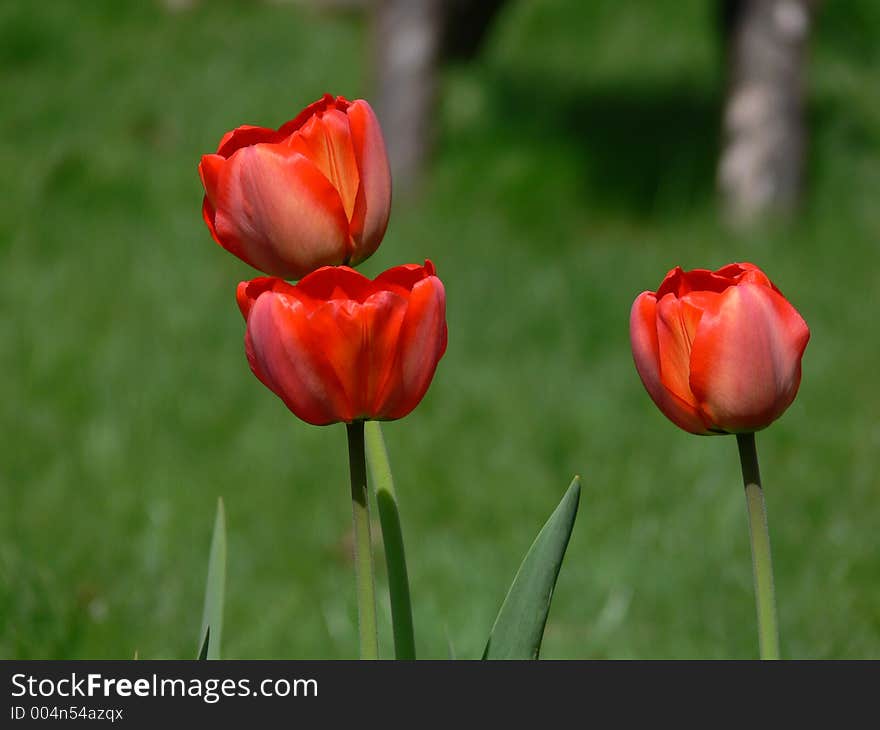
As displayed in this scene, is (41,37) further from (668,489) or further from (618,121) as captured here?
(668,489)

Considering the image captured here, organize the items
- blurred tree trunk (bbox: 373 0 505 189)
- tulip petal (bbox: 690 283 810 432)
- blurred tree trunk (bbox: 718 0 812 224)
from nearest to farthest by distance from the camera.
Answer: tulip petal (bbox: 690 283 810 432), blurred tree trunk (bbox: 718 0 812 224), blurred tree trunk (bbox: 373 0 505 189)

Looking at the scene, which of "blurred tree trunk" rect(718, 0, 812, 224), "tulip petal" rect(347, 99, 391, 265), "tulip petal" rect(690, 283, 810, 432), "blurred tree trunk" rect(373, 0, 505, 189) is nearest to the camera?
"tulip petal" rect(690, 283, 810, 432)

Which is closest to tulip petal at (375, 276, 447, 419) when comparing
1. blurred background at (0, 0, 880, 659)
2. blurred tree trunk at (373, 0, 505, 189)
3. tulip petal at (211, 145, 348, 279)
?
tulip petal at (211, 145, 348, 279)

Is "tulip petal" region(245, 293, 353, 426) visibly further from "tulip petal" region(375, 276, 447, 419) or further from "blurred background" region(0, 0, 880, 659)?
"blurred background" region(0, 0, 880, 659)

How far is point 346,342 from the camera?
2.76 feet

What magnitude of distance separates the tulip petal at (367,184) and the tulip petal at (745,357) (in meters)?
0.28

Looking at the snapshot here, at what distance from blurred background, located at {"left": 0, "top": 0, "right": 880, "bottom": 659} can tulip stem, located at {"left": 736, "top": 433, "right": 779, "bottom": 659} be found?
109cm

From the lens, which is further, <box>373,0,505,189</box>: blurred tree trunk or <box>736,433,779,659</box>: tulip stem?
<box>373,0,505,189</box>: blurred tree trunk

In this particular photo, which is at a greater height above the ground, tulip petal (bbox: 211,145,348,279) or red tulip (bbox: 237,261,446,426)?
tulip petal (bbox: 211,145,348,279)

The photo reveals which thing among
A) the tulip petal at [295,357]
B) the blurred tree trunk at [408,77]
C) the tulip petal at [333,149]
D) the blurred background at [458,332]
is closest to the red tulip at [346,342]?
the tulip petal at [295,357]

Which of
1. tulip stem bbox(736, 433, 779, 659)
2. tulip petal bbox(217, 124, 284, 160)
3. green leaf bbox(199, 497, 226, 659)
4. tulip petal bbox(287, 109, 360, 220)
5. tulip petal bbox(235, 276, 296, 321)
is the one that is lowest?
tulip stem bbox(736, 433, 779, 659)

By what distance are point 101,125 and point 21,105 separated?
39 centimetres

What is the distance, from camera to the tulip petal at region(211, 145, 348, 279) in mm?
897

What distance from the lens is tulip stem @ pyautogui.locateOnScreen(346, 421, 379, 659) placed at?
86 cm
